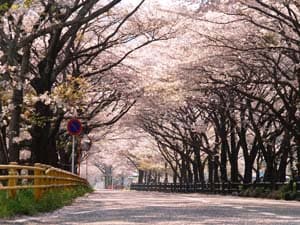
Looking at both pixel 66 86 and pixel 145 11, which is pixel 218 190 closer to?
pixel 145 11

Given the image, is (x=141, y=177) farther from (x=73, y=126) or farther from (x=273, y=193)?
(x=73, y=126)

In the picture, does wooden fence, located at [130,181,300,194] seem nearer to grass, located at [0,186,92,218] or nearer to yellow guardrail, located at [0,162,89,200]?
yellow guardrail, located at [0,162,89,200]

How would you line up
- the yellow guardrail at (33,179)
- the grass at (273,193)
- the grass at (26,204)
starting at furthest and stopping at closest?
the grass at (273,193) → the yellow guardrail at (33,179) → the grass at (26,204)

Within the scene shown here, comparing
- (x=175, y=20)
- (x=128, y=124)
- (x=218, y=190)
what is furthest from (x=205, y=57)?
(x=128, y=124)

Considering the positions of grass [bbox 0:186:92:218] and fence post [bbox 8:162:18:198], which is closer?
grass [bbox 0:186:92:218]

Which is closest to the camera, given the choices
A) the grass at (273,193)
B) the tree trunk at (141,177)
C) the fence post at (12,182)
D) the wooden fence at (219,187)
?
the fence post at (12,182)

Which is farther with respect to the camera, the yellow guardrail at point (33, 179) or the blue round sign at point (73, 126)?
the blue round sign at point (73, 126)

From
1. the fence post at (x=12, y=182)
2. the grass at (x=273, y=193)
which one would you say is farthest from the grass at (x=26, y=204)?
the grass at (x=273, y=193)

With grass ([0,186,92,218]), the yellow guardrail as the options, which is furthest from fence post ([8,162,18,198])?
grass ([0,186,92,218])

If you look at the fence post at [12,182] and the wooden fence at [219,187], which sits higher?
the wooden fence at [219,187]

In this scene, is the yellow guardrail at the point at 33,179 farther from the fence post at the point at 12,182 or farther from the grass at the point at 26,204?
the grass at the point at 26,204

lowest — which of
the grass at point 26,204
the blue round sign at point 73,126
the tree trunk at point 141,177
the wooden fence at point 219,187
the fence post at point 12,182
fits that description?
the grass at point 26,204

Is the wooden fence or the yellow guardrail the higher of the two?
the wooden fence

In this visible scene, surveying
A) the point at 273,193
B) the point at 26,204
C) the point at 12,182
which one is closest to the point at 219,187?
the point at 273,193
